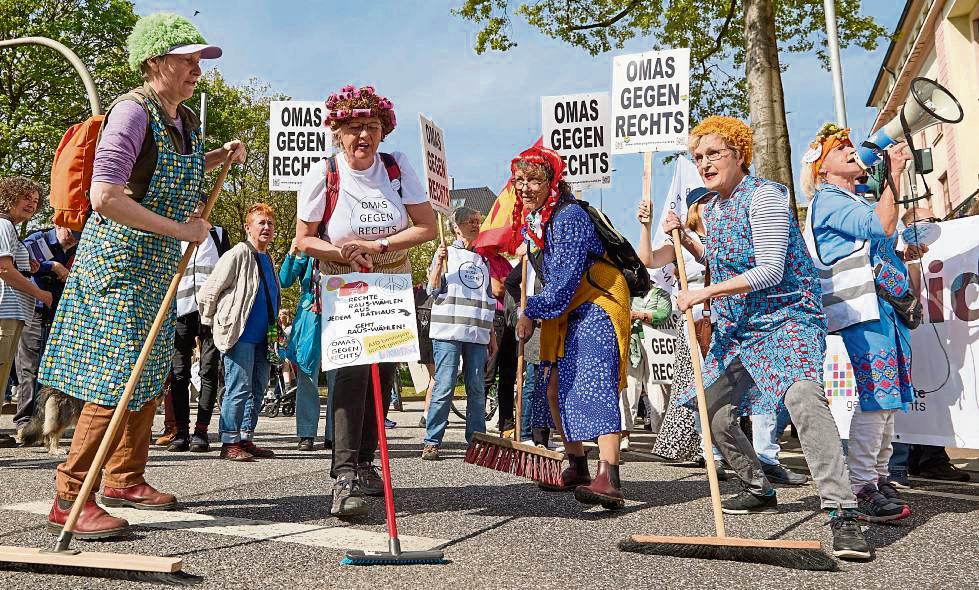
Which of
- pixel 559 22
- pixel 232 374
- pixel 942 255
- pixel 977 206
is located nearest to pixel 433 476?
pixel 232 374

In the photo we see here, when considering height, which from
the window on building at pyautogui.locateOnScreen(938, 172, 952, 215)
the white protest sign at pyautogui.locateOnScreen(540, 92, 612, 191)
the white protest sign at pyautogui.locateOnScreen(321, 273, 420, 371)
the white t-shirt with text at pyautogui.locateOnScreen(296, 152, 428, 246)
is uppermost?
the window on building at pyautogui.locateOnScreen(938, 172, 952, 215)

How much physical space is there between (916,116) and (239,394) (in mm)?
5167

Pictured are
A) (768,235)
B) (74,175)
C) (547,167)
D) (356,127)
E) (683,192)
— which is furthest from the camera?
(683,192)

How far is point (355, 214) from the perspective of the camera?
4801mm

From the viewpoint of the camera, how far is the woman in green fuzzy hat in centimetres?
409

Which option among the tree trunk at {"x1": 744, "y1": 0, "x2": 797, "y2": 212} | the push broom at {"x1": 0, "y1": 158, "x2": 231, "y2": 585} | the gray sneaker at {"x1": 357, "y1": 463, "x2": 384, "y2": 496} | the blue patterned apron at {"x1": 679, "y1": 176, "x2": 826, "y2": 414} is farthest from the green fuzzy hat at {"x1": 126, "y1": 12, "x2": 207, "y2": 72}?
the tree trunk at {"x1": 744, "y1": 0, "x2": 797, "y2": 212}

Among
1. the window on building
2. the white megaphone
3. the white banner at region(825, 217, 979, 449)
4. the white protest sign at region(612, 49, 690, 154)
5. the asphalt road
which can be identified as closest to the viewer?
the asphalt road

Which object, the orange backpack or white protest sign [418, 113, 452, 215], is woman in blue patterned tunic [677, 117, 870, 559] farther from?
white protest sign [418, 113, 452, 215]

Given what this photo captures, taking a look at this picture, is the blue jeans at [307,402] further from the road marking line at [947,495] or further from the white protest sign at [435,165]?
the road marking line at [947,495]

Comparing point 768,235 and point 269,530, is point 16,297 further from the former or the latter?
point 768,235

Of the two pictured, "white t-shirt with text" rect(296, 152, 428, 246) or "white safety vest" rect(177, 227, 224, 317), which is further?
"white safety vest" rect(177, 227, 224, 317)

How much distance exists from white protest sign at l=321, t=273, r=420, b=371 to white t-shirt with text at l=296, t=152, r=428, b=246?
38cm

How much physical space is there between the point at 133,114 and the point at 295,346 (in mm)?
3968

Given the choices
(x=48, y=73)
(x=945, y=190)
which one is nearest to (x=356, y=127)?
(x=945, y=190)
